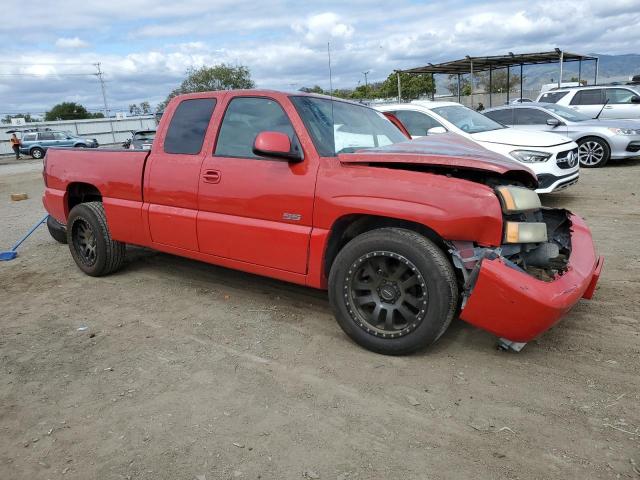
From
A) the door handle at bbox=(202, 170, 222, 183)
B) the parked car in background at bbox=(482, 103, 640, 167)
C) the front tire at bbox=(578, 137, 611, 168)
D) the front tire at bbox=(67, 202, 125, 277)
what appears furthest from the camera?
the front tire at bbox=(578, 137, 611, 168)

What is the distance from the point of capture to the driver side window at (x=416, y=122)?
27.9 ft

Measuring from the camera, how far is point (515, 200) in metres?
3.05

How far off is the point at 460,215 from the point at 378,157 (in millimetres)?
697

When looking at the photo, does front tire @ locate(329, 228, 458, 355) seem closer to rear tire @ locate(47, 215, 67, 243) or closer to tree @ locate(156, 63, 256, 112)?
rear tire @ locate(47, 215, 67, 243)

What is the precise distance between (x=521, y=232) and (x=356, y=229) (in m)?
1.12

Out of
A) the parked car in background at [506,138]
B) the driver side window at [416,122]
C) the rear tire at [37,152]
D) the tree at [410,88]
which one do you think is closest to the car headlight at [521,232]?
the parked car in background at [506,138]

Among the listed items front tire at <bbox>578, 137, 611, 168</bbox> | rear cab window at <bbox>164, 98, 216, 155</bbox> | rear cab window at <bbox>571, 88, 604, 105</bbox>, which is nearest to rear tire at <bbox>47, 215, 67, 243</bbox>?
rear cab window at <bbox>164, 98, 216, 155</bbox>

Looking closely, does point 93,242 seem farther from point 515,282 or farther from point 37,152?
point 37,152

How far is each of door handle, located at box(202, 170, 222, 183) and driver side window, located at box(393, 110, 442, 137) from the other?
205 inches

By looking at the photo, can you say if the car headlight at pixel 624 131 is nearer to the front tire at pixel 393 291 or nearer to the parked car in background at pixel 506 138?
the parked car in background at pixel 506 138

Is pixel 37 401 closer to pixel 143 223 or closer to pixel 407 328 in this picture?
pixel 143 223

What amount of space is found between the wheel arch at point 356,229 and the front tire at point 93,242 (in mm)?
2648

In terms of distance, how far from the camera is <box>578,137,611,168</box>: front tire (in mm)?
11258

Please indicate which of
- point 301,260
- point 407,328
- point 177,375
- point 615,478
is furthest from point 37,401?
point 615,478
